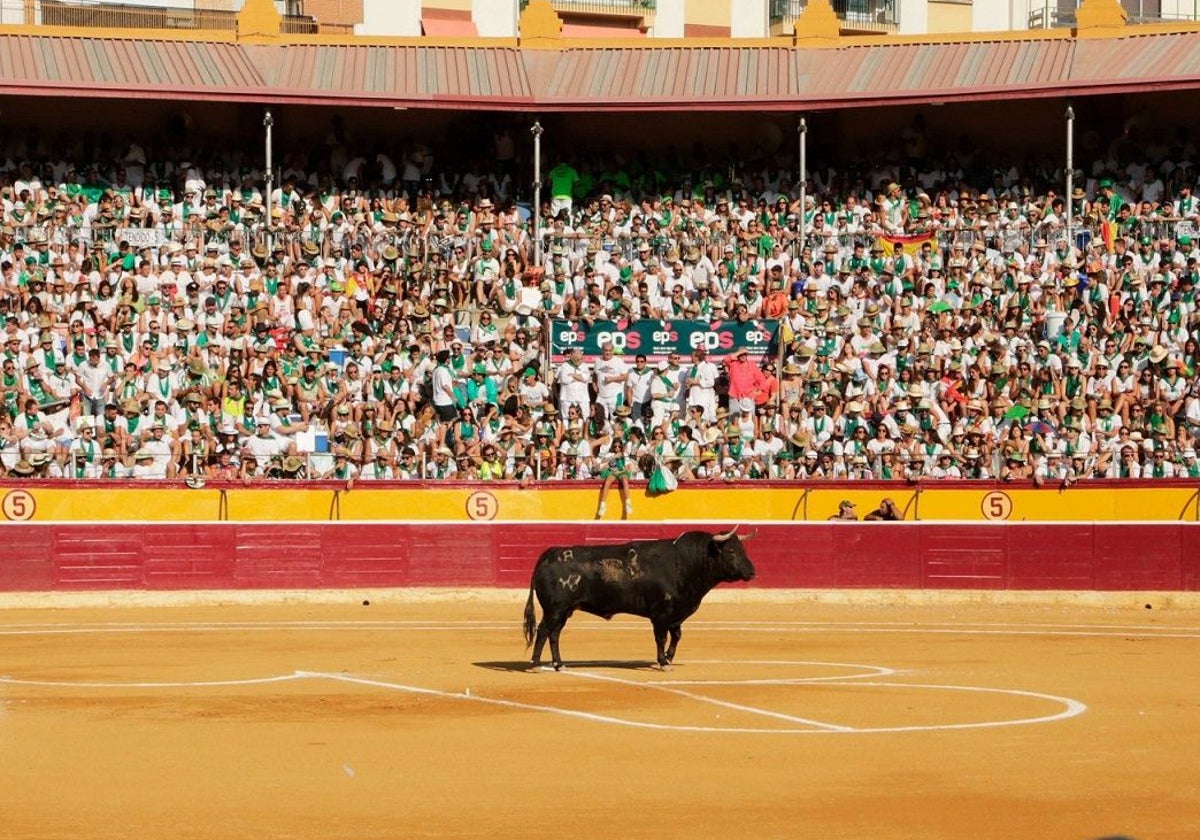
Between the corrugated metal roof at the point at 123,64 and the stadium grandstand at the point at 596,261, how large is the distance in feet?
0.32

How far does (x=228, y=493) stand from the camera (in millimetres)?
28141

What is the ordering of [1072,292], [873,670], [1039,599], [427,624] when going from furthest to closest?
[1072,292] → [1039,599] → [427,624] → [873,670]


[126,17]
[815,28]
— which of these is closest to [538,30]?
[815,28]

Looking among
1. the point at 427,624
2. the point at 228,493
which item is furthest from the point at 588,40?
the point at 427,624

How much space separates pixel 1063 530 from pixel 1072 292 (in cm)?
513

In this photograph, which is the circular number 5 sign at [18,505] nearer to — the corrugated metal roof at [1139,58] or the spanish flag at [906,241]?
the spanish flag at [906,241]

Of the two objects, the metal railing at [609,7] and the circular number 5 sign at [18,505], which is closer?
the circular number 5 sign at [18,505]

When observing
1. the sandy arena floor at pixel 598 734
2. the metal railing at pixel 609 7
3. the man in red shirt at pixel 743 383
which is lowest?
the sandy arena floor at pixel 598 734

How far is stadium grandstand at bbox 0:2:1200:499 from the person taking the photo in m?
28.8

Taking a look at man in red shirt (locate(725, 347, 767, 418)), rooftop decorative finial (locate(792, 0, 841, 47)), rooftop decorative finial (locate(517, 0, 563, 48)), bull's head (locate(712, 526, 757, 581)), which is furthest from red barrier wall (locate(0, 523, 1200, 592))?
rooftop decorative finial (locate(792, 0, 841, 47))

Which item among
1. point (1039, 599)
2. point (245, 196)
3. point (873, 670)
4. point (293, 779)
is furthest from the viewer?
point (245, 196)

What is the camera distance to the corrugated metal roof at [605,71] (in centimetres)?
3566

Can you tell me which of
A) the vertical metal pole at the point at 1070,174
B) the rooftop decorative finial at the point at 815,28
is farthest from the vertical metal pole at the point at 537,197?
the vertical metal pole at the point at 1070,174

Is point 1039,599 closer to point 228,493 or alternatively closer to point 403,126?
point 228,493
